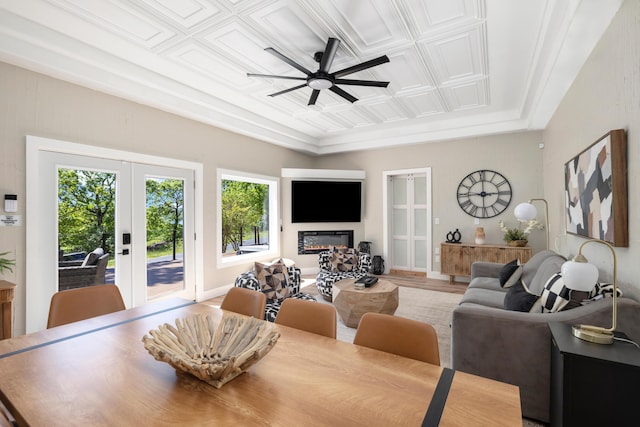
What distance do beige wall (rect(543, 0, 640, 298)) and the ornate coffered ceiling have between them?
0.61 feet

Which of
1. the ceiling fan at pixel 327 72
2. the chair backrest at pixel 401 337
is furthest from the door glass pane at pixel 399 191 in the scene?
the chair backrest at pixel 401 337

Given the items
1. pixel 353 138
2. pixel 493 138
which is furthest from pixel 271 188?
pixel 493 138

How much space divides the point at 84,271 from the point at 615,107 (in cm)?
488

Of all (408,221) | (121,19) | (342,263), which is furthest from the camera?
(408,221)

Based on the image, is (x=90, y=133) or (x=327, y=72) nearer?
(x=327, y=72)

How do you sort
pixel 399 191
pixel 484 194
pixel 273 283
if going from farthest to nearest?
pixel 399 191, pixel 484 194, pixel 273 283

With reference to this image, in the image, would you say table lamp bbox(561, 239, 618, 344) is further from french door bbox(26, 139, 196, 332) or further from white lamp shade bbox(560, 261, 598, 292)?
french door bbox(26, 139, 196, 332)

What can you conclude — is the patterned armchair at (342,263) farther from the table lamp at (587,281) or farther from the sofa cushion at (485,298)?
the table lamp at (587,281)

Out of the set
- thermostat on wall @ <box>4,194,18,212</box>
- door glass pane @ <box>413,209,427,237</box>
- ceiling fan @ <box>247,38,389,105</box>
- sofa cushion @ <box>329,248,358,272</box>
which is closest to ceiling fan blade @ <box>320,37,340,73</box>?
ceiling fan @ <box>247,38,389,105</box>

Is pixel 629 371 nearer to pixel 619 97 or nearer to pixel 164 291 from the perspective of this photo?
pixel 619 97

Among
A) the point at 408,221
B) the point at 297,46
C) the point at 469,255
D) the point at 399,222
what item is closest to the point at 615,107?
the point at 297,46

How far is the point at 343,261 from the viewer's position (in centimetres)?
495

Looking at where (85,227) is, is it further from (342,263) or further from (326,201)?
(326,201)

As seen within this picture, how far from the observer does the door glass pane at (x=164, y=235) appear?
13.3 ft
